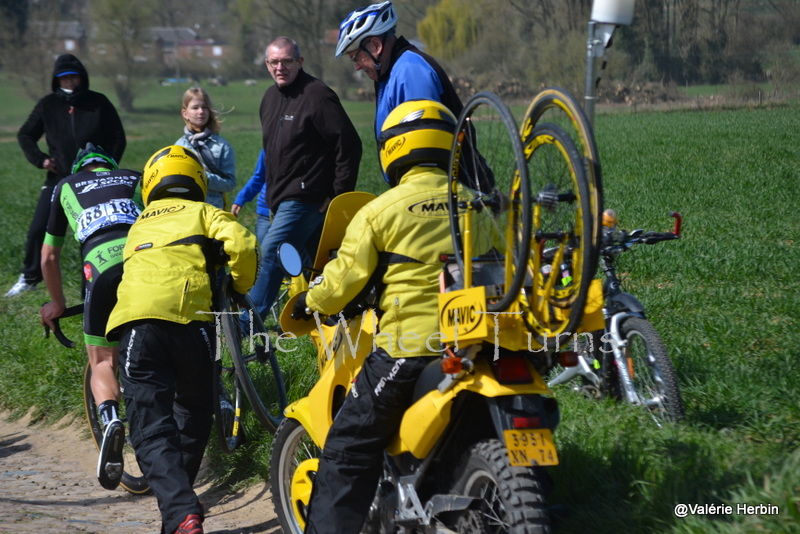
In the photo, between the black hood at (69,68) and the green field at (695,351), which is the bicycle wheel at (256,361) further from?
the black hood at (69,68)

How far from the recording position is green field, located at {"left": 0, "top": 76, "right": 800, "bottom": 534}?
3.59 m

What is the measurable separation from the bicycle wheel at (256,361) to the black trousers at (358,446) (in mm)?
1591

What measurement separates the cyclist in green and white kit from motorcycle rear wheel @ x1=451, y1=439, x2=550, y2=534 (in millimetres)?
2318

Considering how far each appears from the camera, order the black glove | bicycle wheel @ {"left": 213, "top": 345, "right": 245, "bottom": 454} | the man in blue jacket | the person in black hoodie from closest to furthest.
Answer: the black glove, bicycle wheel @ {"left": 213, "top": 345, "right": 245, "bottom": 454}, the man in blue jacket, the person in black hoodie

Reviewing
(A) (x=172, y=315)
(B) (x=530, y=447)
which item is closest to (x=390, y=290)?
(B) (x=530, y=447)

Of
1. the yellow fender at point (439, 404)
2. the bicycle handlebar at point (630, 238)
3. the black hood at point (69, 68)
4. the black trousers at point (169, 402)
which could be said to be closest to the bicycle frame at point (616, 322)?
the bicycle handlebar at point (630, 238)

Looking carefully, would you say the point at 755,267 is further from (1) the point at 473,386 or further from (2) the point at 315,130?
(1) the point at 473,386

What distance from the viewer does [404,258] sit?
3.46 meters

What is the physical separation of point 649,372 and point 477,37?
46.4m

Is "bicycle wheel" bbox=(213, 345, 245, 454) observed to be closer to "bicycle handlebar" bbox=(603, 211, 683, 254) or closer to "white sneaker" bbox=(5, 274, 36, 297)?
"bicycle handlebar" bbox=(603, 211, 683, 254)

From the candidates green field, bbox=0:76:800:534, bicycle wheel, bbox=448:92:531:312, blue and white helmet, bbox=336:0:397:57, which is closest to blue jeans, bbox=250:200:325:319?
green field, bbox=0:76:800:534

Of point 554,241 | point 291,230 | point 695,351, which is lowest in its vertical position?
point 695,351

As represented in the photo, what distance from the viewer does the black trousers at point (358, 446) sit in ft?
11.5

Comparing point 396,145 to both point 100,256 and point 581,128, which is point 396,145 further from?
point 100,256
